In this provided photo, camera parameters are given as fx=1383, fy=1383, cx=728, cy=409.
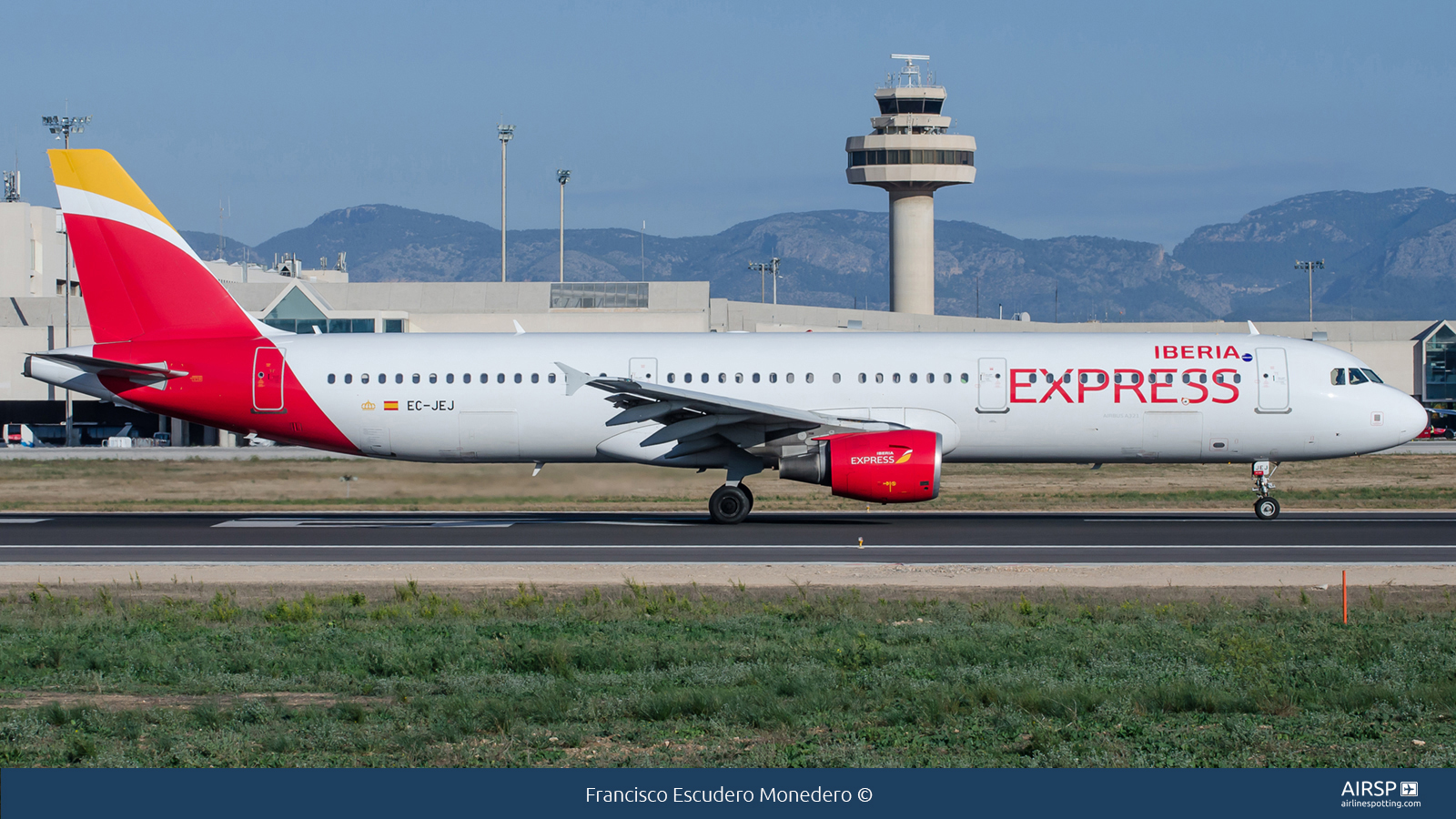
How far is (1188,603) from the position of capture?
54.4 feet

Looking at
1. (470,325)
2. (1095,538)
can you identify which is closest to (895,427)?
(1095,538)

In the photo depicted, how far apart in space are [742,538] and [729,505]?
2587 mm

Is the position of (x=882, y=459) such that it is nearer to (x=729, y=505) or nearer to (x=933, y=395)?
(x=933, y=395)

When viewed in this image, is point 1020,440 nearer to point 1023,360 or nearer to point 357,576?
point 1023,360

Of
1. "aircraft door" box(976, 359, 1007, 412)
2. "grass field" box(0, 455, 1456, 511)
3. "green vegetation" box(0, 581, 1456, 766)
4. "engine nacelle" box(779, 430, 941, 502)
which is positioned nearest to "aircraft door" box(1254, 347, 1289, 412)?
"grass field" box(0, 455, 1456, 511)

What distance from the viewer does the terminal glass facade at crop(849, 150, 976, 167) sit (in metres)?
115

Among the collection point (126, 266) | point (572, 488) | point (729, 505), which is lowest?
point (729, 505)

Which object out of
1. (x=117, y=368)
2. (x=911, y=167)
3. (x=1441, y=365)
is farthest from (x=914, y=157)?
(x=117, y=368)

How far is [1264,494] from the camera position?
91.2 feet

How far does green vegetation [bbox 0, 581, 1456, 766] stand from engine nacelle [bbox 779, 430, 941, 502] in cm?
770

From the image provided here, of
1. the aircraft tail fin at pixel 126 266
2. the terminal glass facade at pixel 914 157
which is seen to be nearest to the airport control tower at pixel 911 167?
the terminal glass facade at pixel 914 157

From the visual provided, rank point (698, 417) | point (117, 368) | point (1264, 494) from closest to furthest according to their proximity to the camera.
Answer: point (698, 417) < point (117, 368) < point (1264, 494)

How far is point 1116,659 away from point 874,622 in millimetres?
3136

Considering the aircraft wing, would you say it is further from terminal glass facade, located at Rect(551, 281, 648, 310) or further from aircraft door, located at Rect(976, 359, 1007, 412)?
terminal glass facade, located at Rect(551, 281, 648, 310)
